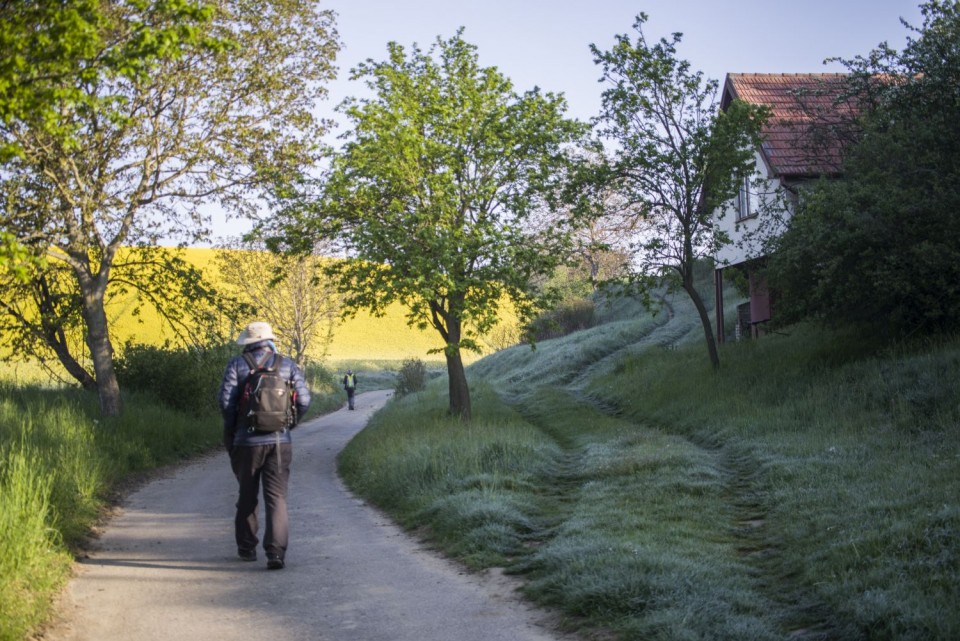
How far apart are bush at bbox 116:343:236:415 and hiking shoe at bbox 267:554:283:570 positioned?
16.5m

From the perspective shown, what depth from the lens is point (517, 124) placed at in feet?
70.0

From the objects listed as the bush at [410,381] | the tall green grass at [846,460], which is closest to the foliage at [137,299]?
the tall green grass at [846,460]

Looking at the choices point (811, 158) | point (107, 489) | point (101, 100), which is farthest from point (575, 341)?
point (101, 100)

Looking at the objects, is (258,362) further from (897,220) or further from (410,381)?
(410,381)

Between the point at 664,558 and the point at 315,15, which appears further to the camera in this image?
the point at 315,15

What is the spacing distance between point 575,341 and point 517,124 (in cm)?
2255

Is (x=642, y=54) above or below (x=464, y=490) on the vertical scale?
above

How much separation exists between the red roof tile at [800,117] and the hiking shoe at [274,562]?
1780cm

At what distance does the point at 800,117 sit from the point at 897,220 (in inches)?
427

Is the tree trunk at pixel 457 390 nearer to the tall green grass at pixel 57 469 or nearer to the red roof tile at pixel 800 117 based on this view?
the tall green grass at pixel 57 469

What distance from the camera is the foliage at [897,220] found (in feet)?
56.1

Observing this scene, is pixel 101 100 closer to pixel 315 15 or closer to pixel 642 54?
pixel 315 15

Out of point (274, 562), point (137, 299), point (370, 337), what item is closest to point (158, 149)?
point (137, 299)

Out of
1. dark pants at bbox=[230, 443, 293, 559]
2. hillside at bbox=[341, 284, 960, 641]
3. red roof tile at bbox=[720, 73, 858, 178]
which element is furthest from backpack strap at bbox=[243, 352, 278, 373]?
red roof tile at bbox=[720, 73, 858, 178]
